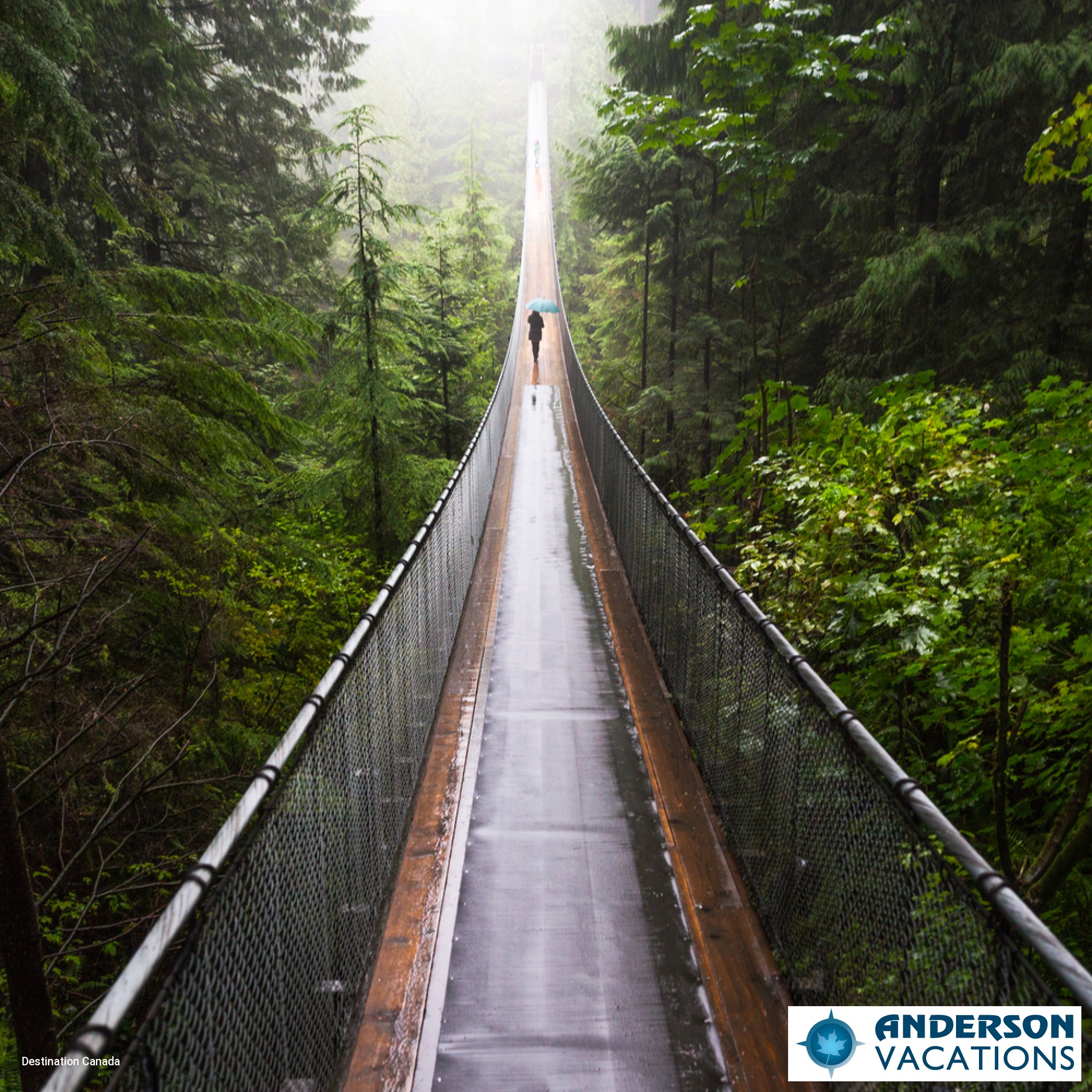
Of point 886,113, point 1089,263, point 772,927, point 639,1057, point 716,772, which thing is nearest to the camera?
point 639,1057

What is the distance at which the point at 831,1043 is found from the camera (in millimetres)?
2756

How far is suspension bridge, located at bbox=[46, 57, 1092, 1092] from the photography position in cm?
199

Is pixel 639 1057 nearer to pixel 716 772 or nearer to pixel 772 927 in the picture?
pixel 772 927

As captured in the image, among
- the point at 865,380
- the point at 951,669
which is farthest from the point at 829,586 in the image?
the point at 865,380

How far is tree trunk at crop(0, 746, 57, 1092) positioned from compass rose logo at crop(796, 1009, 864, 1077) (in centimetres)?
340

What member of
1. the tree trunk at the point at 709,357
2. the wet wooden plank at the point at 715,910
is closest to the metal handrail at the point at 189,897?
the wet wooden plank at the point at 715,910

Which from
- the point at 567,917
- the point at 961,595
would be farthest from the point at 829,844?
the point at 961,595

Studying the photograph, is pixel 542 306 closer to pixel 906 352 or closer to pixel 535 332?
pixel 535 332

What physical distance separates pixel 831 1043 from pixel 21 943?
358cm

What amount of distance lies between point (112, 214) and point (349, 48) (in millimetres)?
11977

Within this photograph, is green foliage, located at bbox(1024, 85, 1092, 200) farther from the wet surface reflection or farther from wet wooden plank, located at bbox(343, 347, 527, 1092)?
wet wooden plank, located at bbox(343, 347, 527, 1092)

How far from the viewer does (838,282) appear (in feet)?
39.0

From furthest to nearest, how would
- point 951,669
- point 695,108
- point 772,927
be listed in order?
point 695,108
point 951,669
point 772,927

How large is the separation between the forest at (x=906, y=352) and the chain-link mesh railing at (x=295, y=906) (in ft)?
8.97
